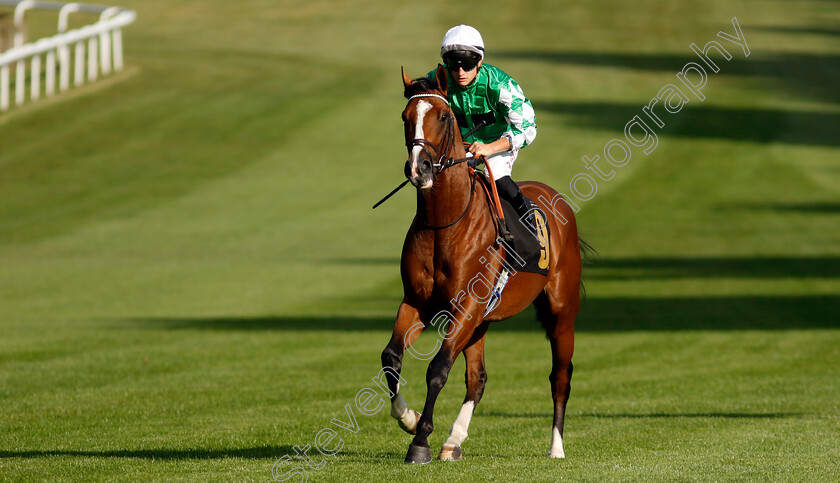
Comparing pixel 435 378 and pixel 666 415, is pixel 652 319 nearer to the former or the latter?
pixel 666 415

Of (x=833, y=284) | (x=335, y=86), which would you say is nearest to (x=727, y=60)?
(x=335, y=86)

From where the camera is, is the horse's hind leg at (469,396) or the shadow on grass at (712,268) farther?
the shadow on grass at (712,268)

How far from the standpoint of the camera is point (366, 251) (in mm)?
25469

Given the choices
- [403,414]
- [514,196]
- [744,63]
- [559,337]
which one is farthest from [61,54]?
[403,414]

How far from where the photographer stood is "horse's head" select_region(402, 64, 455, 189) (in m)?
A: 7.13

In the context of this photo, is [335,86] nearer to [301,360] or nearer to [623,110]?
[623,110]

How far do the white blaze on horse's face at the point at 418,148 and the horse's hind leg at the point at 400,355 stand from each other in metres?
0.99

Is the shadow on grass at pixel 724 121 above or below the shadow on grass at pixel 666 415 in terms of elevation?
below

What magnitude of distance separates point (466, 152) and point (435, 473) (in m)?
2.53

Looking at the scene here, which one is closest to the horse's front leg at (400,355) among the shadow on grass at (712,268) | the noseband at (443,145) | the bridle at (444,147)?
the bridle at (444,147)

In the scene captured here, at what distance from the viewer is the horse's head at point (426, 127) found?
7.13 meters

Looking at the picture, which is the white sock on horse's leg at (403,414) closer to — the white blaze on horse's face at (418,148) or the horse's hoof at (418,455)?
the horse's hoof at (418,455)

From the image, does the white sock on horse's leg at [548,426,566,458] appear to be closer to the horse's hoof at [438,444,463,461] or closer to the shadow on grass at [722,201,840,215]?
the horse's hoof at [438,444,463,461]

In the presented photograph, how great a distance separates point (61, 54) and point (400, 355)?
32464mm
